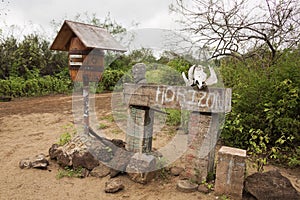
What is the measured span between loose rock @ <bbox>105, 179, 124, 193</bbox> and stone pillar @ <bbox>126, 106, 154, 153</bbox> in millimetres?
564

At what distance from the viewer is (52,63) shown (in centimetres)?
1374

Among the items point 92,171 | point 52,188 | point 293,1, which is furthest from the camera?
point 293,1

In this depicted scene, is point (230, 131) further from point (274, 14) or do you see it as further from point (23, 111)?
point (23, 111)

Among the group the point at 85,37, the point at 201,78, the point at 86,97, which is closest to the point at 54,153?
the point at 86,97

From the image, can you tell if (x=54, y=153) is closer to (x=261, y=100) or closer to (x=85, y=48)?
(x=85, y=48)

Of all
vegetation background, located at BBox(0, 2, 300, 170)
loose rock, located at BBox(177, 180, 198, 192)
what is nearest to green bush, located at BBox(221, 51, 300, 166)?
vegetation background, located at BBox(0, 2, 300, 170)

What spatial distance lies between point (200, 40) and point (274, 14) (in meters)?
1.70

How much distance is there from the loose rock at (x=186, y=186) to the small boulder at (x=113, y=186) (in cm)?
73

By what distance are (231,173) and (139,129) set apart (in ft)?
4.41

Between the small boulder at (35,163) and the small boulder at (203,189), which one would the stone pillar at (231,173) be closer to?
the small boulder at (203,189)

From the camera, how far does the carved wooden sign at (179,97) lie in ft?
9.36

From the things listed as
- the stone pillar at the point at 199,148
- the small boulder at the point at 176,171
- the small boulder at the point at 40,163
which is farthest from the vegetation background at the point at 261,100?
the small boulder at the point at 40,163

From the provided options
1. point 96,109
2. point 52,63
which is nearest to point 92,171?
point 96,109

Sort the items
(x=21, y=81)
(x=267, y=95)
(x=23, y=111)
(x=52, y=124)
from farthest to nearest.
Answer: (x=21, y=81), (x=23, y=111), (x=52, y=124), (x=267, y=95)
